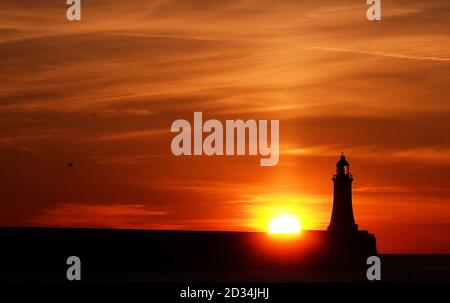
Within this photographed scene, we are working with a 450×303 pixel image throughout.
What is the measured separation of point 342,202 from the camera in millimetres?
61469

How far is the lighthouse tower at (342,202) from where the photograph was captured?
61469 millimetres

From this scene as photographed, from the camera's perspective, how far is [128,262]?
62.1 metres

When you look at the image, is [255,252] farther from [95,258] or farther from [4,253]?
[4,253]

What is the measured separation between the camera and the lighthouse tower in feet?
202
